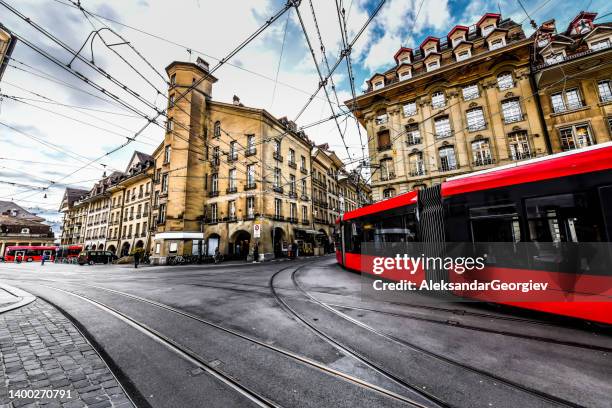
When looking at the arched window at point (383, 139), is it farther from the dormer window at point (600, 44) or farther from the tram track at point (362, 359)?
the tram track at point (362, 359)

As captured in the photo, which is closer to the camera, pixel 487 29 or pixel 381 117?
pixel 487 29

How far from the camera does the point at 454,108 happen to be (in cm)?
2092

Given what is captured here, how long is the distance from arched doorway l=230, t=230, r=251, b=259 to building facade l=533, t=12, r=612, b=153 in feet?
88.4

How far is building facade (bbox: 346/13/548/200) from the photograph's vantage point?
1873cm

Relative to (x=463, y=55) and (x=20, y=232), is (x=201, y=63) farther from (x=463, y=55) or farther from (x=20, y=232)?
(x=20, y=232)

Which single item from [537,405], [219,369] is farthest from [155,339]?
[537,405]

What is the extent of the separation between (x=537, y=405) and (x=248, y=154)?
25486 millimetres

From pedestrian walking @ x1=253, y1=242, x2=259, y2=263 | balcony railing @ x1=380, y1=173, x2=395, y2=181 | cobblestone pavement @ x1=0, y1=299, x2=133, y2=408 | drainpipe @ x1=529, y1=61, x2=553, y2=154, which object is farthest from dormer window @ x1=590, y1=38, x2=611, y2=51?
cobblestone pavement @ x1=0, y1=299, x2=133, y2=408

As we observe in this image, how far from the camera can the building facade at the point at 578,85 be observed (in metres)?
16.4

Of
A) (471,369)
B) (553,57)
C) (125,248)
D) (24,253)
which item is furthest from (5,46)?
(24,253)

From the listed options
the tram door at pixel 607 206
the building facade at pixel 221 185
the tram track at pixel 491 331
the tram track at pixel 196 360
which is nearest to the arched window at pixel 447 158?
the building facade at pixel 221 185

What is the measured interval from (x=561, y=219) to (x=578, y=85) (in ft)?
70.7

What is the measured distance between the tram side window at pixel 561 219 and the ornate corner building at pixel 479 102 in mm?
11272

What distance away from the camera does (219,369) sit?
298 cm
